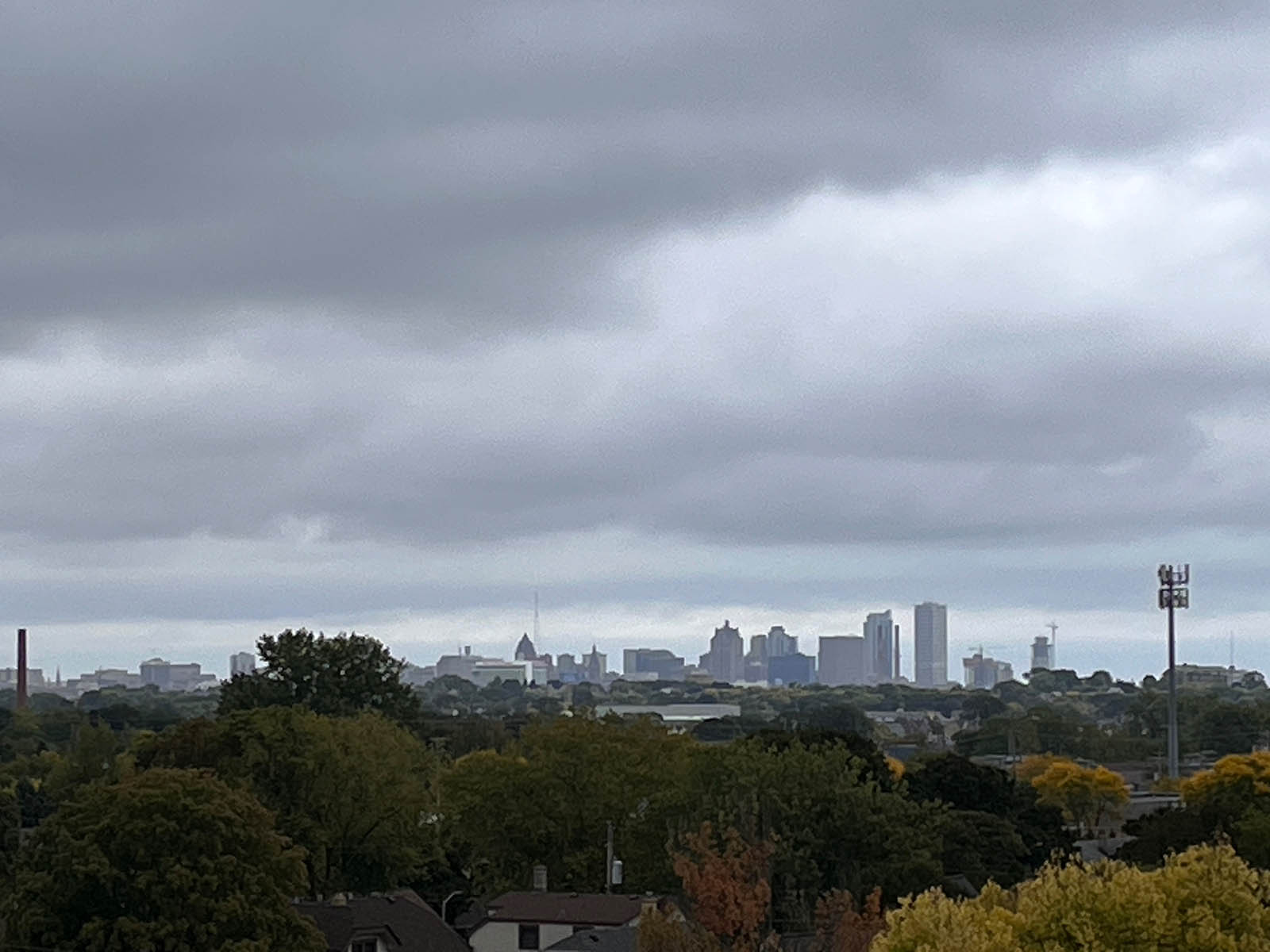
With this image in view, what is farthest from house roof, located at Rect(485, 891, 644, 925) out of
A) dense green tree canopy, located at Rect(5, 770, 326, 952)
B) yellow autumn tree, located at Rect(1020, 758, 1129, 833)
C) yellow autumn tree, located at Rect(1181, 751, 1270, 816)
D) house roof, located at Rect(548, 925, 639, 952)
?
yellow autumn tree, located at Rect(1020, 758, 1129, 833)

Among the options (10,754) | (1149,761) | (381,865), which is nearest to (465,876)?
(381,865)

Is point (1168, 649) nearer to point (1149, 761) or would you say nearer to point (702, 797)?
point (1149, 761)

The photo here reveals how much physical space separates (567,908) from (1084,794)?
2379 inches

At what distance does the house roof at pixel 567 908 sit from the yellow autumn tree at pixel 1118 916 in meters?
37.0

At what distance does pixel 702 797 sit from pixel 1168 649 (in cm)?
6684

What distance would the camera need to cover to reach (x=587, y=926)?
2557 inches

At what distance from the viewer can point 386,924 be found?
6378 cm

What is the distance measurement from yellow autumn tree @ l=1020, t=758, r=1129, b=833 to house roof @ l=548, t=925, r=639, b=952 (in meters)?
61.5

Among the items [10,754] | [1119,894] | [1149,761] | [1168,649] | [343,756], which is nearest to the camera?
[1119,894]

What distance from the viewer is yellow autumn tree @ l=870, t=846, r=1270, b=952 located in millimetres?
27422

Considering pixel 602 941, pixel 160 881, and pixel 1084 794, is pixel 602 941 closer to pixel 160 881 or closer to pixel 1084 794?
pixel 160 881

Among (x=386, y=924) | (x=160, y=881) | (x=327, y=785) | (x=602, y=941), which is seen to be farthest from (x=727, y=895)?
(x=327, y=785)

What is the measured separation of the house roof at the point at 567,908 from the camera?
213ft

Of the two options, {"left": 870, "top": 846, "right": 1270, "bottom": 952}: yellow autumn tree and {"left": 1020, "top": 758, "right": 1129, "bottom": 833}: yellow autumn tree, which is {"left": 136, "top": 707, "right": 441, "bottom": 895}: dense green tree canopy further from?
{"left": 1020, "top": 758, "right": 1129, "bottom": 833}: yellow autumn tree
